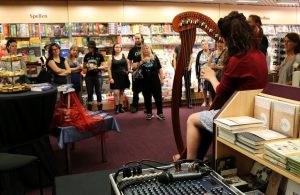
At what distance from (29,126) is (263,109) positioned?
2156 mm

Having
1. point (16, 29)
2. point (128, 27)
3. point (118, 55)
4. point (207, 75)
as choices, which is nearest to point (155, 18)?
point (128, 27)

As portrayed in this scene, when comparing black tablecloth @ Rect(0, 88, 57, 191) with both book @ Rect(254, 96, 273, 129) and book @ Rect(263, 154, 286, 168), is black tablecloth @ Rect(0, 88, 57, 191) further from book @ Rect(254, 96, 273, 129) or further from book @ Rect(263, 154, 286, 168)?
book @ Rect(263, 154, 286, 168)

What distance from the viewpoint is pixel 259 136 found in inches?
62.8

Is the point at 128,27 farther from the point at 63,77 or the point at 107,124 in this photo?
the point at 107,124

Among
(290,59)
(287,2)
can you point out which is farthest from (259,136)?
(287,2)

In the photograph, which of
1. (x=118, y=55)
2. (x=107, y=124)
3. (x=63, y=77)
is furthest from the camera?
(x=118, y=55)

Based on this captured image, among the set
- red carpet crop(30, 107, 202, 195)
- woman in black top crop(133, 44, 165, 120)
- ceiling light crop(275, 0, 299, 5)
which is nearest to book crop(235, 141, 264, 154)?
red carpet crop(30, 107, 202, 195)

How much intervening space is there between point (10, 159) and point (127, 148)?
218 centimetres

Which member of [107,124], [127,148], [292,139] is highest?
[292,139]

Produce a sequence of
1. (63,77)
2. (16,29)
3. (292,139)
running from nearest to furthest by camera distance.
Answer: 1. (292,139)
2. (63,77)
3. (16,29)

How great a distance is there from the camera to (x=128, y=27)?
26.1 feet

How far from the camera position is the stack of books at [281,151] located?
135 cm

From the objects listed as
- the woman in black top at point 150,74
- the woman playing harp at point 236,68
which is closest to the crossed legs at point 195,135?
the woman playing harp at point 236,68

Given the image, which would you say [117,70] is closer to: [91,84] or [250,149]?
[91,84]
